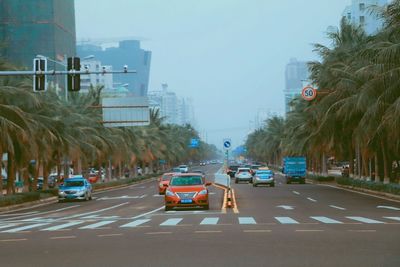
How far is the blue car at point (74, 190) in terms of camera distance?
44500 mm

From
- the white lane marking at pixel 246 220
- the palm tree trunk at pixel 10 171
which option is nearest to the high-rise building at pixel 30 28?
the palm tree trunk at pixel 10 171

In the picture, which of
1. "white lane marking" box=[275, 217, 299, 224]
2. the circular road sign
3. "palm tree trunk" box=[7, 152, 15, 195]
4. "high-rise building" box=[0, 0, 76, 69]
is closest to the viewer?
"white lane marking" box=[275, 217, 299, 224]

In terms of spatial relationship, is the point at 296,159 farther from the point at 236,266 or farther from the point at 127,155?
the point at 236,266

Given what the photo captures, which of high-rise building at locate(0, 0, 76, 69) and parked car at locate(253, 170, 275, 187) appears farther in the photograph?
high-rise building at locate(0, 0, 76, 69)

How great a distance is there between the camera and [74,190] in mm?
44500

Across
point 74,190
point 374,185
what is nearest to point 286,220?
point 374,185

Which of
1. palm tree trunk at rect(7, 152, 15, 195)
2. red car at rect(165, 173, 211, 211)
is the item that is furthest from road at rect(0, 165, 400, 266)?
palm tree trunk at rect(7, 152, 15, 195)

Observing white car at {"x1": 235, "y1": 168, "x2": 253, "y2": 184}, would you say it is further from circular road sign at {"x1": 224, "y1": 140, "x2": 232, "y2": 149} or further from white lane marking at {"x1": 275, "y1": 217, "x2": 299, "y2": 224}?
white lane marking at {"x1": 275, "y1": 217, "x2": 299, "y2": 224}

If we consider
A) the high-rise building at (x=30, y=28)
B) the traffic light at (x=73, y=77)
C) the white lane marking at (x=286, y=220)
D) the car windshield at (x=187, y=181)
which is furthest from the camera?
the high-rise building at (x=30, y=28)

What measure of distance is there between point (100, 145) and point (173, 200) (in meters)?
30.6

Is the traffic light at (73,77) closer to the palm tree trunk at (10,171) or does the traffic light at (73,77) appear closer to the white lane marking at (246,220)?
the white lane marking at (246,220)

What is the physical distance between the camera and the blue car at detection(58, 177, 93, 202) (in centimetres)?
4450

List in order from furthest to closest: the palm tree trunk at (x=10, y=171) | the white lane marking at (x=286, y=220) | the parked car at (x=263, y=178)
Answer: the parked car at (x=263, y=178), the palm tree trunk at (x=10, y=171), the white lane marking at (x=286, y=220)

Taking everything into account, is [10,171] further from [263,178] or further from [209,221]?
[263,178]
